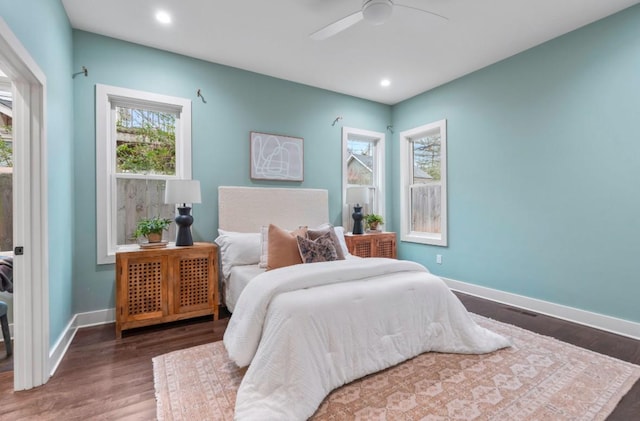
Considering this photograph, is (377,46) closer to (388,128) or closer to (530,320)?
(388,128)

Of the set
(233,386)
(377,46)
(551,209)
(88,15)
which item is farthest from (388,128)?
(233,386)

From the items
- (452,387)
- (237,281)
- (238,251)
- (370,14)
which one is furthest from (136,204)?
(452,387)

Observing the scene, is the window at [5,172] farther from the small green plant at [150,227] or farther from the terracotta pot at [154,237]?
the terracotta pot at [154,237]

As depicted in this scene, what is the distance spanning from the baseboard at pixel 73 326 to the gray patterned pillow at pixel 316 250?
1.99 meters

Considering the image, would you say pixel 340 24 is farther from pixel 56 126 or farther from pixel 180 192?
pixel 56 126

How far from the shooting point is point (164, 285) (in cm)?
292

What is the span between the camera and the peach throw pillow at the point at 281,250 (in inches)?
110

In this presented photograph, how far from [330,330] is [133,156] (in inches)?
115

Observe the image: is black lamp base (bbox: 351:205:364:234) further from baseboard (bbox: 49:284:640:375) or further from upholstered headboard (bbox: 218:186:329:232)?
baseboard (bbox: 49:284:640:375)

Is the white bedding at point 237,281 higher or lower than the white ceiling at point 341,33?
lower

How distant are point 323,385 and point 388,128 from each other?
4.31 metres

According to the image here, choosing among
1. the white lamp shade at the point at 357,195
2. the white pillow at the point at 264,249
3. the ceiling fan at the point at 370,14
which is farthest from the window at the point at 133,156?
the white lamp shade at the point at 357,195

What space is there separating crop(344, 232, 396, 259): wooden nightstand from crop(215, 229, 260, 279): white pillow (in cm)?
141

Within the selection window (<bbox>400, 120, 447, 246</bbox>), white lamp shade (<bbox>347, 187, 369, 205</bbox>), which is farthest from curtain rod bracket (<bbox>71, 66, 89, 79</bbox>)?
window (<bbox>400, 120, 447, 246</bbox>)
